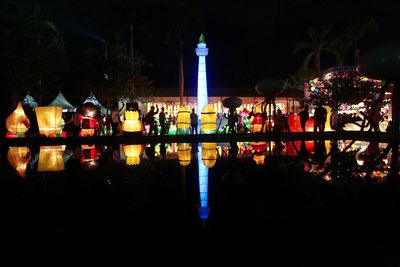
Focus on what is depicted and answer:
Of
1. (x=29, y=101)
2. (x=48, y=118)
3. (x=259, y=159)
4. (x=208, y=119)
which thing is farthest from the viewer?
(x=29, y=101)

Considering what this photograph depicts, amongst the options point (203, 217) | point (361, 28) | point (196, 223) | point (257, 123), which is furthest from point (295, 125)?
point (361, 28)

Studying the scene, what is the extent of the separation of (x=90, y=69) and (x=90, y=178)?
→ 20273mm

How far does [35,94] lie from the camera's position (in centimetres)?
2075

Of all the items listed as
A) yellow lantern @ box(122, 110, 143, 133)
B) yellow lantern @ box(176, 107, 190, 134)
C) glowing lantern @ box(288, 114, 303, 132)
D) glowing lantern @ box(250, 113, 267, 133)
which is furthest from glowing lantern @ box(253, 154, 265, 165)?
yellow lantern @ box(176, 107, 190, 134)

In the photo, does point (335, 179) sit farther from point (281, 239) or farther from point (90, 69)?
point (90, 69)

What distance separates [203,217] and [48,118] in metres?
14.0

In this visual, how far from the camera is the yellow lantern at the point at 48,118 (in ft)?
53.9

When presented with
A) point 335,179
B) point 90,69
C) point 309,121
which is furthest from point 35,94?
point 335,179

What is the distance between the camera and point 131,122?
55.8ft

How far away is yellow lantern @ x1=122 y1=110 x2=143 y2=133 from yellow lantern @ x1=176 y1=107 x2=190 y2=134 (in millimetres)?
3188

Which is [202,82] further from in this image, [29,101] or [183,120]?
[29,101]

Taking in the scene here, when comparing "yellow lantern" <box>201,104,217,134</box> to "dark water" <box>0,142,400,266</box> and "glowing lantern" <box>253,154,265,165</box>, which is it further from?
"dark water" <box>0,142,400,266</box>

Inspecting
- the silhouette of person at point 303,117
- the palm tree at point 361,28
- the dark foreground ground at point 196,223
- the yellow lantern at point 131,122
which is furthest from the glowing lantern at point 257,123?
the palm tree at point 361,28

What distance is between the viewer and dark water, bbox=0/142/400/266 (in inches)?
123
